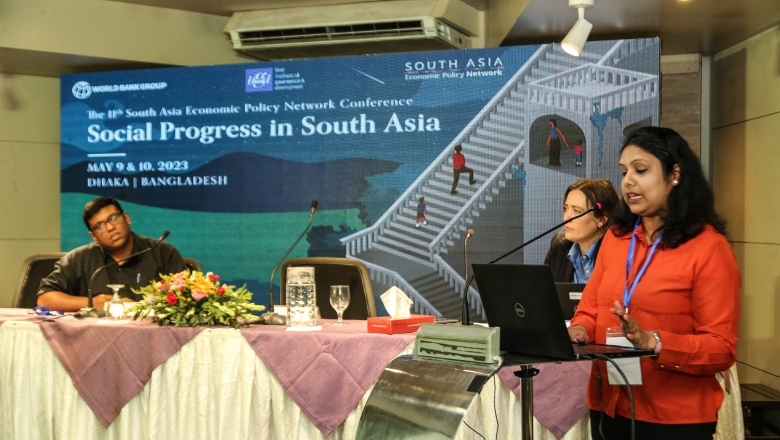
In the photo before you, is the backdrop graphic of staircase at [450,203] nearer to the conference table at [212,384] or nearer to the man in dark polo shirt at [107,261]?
the man in dark polo shirt at [107,261]

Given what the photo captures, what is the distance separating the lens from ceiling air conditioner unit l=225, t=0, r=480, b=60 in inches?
221

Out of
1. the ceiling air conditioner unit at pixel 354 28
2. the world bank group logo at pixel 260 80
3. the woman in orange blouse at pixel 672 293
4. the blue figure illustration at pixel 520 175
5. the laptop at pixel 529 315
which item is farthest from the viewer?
the ceiling air conditioner unit at pixel 354 28

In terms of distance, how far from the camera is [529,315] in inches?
66.1

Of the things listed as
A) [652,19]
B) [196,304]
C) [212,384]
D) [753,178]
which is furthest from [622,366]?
[753,178]

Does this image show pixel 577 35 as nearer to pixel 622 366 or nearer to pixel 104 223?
pixel 104 223

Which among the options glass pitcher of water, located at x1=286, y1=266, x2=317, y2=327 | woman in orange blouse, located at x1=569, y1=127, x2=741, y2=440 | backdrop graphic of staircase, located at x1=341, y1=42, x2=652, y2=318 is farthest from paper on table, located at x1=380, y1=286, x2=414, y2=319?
backdrop graphic of staircase, located at x1=341, y1=42, x2=652, y2=318

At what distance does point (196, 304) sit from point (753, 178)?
148 inches

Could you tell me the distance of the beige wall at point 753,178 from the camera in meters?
4.99

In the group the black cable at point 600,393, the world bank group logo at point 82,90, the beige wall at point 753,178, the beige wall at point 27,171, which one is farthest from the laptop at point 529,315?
the beige wall at point 27,171

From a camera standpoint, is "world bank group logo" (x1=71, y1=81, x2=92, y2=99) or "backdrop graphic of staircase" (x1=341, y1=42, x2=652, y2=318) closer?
"backdrop graphic of staircase" (x1=341, y1=42, x2=652, y2=318)

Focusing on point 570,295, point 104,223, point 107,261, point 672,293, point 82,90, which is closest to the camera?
point 672,293

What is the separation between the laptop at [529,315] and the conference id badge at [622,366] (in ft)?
0.14

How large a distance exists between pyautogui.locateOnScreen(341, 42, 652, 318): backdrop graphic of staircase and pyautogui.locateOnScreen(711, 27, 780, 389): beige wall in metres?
1.11

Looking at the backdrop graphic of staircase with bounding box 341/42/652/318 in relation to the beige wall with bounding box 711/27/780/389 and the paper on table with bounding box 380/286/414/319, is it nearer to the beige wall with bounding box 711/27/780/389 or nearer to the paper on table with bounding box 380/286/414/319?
the beige wall with bounding box 711/27/780/389
